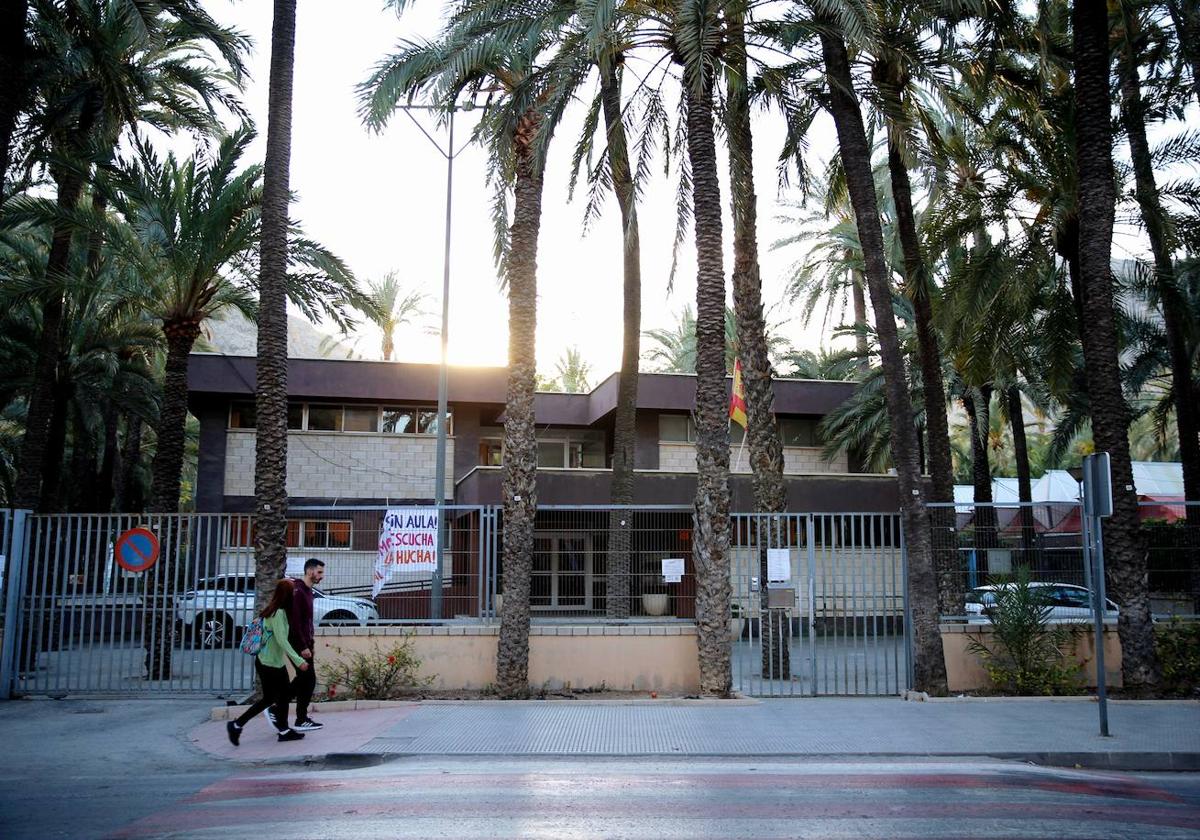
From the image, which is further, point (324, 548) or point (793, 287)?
point (793, 287)

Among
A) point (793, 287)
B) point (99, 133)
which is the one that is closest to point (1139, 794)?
point (99, 133)

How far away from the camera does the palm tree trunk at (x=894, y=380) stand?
12938 mm

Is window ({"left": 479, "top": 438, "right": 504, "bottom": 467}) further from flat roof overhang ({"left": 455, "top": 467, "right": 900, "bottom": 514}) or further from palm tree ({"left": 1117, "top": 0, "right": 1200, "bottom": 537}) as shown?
palm tree ({"left": 1117, "top": 0, "right": 1200, "bottom": 537})

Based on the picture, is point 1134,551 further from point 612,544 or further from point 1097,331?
point 612,544

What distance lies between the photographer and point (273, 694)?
1020cm

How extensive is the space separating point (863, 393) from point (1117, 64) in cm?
1168

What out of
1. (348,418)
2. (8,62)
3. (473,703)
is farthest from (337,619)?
(348,418)

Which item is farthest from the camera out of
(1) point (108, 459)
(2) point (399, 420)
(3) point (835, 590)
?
(1) point (108, 459)

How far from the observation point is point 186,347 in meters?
18.0

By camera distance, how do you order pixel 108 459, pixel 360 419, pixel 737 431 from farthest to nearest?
pixel 108 459 < pixel 737 431 < pixel 360 419

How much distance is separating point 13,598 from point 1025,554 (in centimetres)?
1363

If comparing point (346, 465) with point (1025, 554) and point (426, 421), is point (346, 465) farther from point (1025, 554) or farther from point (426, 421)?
point (1025, 554)

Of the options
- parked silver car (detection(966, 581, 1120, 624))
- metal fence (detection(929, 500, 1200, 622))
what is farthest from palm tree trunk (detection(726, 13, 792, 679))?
parked silver car (detection(966, 581, 1120, 624))

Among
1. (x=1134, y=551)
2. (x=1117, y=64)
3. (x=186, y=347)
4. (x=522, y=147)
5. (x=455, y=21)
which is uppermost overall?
(x=1117, y=64)
